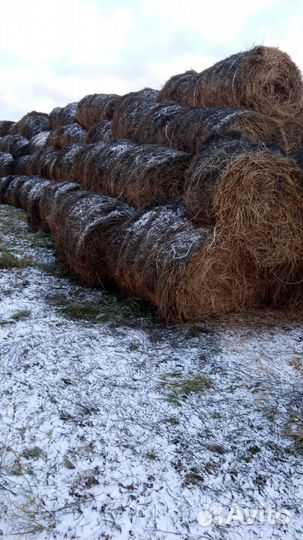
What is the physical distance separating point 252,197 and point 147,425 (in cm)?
250

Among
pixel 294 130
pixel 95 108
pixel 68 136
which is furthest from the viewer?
pixel 68 136

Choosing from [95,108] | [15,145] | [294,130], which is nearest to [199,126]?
[294,130]

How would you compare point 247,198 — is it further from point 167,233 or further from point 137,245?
point 137,245

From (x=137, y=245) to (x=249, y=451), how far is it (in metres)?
2.64

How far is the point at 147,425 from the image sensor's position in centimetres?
333

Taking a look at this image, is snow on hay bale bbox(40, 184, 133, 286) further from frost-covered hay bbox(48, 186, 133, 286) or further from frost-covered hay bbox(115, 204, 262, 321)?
frost-covered hay bbox(115, 204, 262, 321)

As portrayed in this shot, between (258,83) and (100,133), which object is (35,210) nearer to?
(100,133)

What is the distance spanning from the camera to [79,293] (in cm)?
588

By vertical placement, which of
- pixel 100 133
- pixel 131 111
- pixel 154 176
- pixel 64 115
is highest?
pixel 64 115

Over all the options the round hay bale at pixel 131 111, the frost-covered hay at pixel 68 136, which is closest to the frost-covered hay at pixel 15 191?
the frost-covered hay at pixel 68 136

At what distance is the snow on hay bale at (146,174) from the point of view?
19.0 ft

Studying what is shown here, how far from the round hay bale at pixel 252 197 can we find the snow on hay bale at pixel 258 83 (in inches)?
54.6

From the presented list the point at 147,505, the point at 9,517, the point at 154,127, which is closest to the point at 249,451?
the point at 147,505

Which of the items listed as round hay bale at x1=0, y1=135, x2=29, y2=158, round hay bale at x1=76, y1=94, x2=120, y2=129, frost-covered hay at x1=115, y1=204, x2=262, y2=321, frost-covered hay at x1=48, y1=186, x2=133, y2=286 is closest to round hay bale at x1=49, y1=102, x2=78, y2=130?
round hay bale at x1=76, y1=94, x2=120, y2=129
